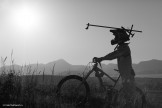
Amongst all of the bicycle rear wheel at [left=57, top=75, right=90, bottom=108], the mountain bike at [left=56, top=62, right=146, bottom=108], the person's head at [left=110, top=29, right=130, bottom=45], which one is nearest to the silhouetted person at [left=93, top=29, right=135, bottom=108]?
the person's head at [left=110, top=29, right=130, bottom=45]

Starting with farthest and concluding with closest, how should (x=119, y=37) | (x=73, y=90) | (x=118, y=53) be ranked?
1. (x=73, y=90)
2. (x=119, y=37)
3. (x=118, y=53)

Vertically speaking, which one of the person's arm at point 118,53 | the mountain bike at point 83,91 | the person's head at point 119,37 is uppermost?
the person's head at point 119,37

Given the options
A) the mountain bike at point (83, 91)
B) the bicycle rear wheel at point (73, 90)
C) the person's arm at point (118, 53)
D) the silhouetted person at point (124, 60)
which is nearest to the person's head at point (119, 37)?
the silhouetted person at point (124, 60)

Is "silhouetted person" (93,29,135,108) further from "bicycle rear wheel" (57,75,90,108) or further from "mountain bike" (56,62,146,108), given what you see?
"bicycle rear wheel" (57,75,90,108)

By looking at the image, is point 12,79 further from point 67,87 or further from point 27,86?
point 67,87

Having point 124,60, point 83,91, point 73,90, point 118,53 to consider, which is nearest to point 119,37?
point 118,53

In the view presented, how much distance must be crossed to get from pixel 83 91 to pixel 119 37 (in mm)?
2096

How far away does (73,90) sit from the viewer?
891 centimetres

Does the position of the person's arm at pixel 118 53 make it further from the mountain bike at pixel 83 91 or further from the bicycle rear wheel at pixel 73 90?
the bicycle rear wheel at pixel 73 90

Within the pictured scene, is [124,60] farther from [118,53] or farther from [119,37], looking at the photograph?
[119,37]

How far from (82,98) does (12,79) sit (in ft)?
7.83

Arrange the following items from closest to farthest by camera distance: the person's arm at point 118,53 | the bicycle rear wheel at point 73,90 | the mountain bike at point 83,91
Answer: the mountain bike at point 83,91
the person's arm at point 118,53
the bicycle rear wheel at point 73,90

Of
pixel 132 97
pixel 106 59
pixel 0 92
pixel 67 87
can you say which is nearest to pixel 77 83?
pixel 67 87

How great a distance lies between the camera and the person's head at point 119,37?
8484 mm
